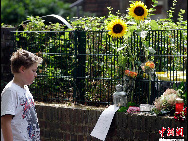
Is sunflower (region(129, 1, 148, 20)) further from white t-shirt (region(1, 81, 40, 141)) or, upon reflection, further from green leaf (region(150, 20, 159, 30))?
white t-shirt (region(1, 81, 40, 141))

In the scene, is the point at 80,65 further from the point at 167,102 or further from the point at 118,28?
the point at 167,102

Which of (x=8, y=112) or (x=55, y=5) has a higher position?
(x=55, y=5)

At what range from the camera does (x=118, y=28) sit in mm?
6762

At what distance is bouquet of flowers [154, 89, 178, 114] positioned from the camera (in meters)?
6.20

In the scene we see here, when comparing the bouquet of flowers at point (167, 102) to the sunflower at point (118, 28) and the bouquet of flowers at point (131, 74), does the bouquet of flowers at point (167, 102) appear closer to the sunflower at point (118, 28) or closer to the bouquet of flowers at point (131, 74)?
the bouquet of flowers at point (131, 74)

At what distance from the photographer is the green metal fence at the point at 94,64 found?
6.88 meters

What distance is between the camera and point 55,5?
1398 inches

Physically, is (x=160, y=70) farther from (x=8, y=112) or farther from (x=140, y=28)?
(x=8, y=112)

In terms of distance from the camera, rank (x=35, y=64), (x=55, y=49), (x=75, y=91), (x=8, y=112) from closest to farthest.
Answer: (x=8, y=112) < (x=35, y=64) < (x=75, y=91) < (x=55, y=49)

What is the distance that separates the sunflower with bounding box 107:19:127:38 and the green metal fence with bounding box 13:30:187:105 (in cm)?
24

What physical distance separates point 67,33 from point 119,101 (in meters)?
1.75

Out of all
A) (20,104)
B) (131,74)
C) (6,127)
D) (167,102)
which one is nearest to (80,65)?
(131,74)

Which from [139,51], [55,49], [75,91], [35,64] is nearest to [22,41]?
[55,49]

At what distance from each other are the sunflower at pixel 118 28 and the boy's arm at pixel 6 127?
2854mm
